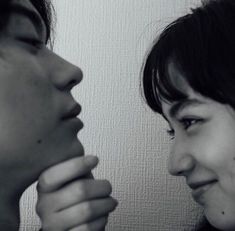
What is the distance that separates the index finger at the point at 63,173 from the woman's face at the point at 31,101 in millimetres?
17

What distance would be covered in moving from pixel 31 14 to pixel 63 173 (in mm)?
256

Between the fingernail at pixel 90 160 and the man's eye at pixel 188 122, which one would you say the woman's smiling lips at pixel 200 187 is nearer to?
the man's eye at pixel 188 122

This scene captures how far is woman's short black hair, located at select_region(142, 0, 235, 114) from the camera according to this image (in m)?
0.80

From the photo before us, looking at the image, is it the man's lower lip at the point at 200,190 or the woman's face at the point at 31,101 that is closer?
the woman's face at the point at 31,101

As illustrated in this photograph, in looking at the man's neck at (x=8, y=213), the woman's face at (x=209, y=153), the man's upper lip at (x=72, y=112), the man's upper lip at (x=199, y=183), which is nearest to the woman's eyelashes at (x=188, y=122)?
the woman's face at (x=209, y=153)

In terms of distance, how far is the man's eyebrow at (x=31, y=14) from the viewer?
2.15 ft

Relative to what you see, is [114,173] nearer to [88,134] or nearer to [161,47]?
[88,134]

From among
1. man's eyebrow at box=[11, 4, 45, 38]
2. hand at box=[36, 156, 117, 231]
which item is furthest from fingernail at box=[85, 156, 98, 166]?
man's eyebrow at box=[11, 4, 45, 38]

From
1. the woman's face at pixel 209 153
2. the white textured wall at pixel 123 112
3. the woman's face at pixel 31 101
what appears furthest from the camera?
the white textured wall at pixel 123 112

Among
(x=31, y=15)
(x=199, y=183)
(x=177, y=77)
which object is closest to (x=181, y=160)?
(x=199, y=183)

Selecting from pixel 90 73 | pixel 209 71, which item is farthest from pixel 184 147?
pixel 90 73

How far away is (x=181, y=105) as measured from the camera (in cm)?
82

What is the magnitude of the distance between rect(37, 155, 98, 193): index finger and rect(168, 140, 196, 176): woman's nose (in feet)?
0.79

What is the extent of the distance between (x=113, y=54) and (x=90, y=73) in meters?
0.08
